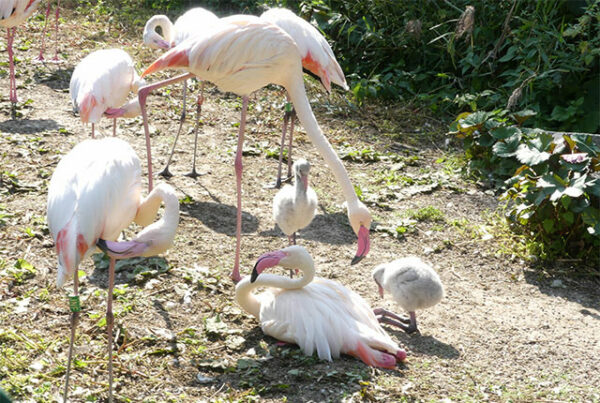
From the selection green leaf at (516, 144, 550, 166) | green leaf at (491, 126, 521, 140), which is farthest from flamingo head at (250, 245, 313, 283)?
green leaf at (491, 126, 521, 140)

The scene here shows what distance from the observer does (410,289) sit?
397cm

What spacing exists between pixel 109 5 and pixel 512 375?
941 cm

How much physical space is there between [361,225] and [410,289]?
1.62ft

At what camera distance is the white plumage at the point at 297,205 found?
15.3 ft

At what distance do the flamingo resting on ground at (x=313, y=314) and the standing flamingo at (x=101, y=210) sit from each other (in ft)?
2.14

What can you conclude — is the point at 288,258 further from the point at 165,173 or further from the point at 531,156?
the point at 165,173

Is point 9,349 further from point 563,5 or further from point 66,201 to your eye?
point 563,5

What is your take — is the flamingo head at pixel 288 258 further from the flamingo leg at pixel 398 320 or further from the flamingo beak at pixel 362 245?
the flamingo leg at pixel 398 320

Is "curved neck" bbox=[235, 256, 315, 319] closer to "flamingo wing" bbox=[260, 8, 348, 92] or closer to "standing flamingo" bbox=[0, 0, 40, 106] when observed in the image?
"flamingo wing" bbox=[260, 8, 348, 92]

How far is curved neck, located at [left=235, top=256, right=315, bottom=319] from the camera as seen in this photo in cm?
385

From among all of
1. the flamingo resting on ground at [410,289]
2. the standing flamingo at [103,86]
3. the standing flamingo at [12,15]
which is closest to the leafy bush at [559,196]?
the flamingo resting on ground at [410,289]

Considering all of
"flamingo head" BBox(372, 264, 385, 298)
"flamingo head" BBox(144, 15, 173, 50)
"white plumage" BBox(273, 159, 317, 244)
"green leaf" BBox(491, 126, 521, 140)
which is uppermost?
"flamingo head" BBox(144, 15, 173, 50)

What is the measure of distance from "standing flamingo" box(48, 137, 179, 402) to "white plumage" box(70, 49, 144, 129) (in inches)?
58.9

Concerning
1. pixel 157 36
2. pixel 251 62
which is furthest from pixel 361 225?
pixel 157 36
